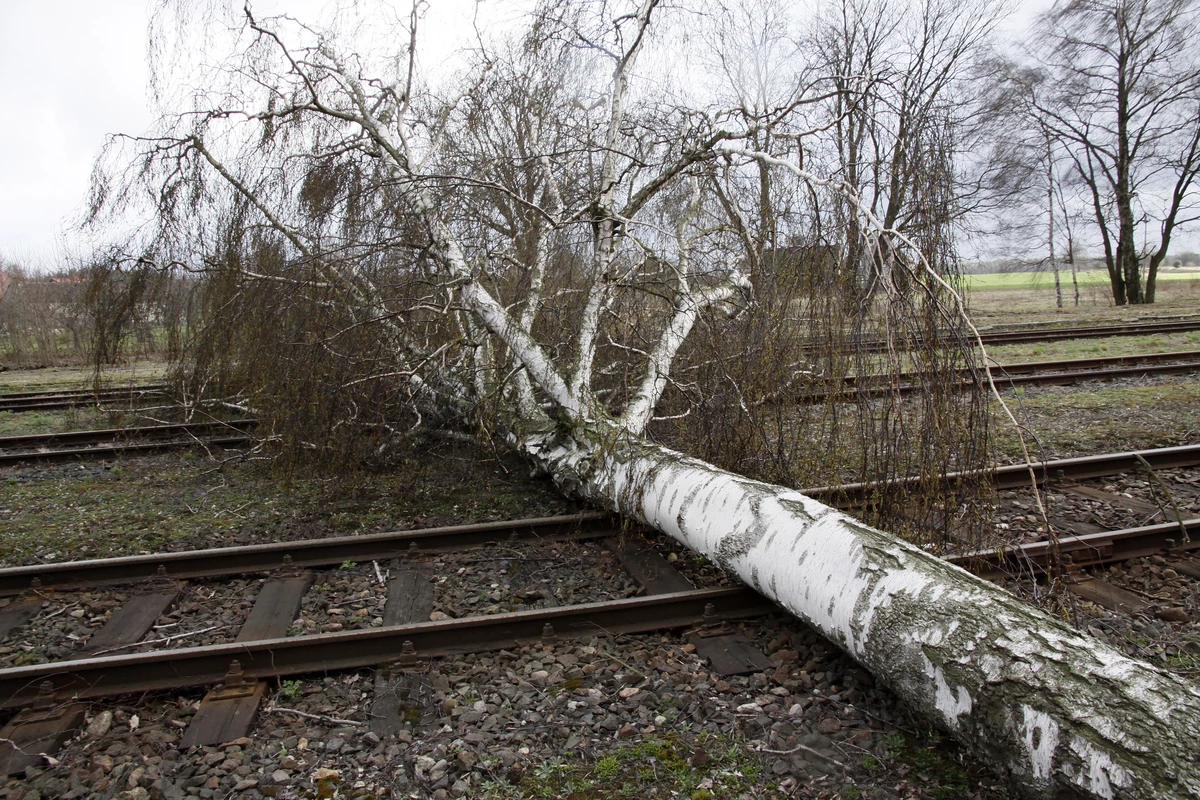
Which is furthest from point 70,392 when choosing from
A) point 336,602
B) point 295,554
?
point 336,602

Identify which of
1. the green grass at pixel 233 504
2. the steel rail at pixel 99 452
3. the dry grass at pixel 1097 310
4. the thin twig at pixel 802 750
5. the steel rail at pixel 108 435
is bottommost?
the thin twig at pixel 802 750

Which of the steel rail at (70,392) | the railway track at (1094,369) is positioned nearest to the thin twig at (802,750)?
the railway track at (1094,369)

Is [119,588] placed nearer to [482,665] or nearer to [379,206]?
[482,665]

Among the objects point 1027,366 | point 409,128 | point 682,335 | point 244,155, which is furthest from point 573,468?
point 1027,366

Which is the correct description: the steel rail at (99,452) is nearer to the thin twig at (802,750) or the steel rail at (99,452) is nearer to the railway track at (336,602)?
the railway track at (336,602)

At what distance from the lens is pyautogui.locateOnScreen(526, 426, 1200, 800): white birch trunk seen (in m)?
2.11

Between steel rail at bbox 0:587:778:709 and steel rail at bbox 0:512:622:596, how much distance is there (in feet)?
4.21

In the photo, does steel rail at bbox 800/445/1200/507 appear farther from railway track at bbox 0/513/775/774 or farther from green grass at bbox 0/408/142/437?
green grass at bbox 0/408/142/437

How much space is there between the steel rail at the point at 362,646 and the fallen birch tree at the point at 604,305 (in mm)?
359

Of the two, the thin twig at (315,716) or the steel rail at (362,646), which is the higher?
the steel rail at (362,646)

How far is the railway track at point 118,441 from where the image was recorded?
27.6 ft

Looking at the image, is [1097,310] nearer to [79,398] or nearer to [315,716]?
[315,716]

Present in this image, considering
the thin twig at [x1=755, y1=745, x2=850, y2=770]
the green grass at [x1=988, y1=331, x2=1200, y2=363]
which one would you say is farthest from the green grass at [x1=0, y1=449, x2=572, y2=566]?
the green grass at [x1=988, y1=331, x2=1200, y2=363]

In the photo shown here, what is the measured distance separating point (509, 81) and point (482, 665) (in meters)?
6.51
